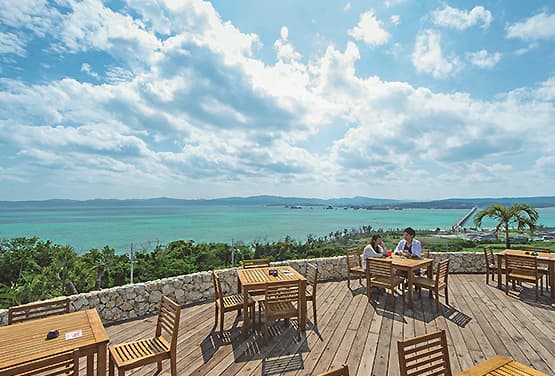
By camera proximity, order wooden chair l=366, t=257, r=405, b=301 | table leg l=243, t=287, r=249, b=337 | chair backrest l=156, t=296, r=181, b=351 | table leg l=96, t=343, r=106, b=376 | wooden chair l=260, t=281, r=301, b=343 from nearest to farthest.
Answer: table leg l=96, t=343, r=106, b=376, chair backrest l=156, t=296, r=181, b=351, wooden chair l=260, t=281, r=301, b=343, table leg l=243, t=287, r=249, b=337, wooden chair l=366, t=257, r=405, b=301

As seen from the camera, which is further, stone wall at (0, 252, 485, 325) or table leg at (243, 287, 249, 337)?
stone wall at (0, 252, 485, 325)

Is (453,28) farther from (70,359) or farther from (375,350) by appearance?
(70,359)

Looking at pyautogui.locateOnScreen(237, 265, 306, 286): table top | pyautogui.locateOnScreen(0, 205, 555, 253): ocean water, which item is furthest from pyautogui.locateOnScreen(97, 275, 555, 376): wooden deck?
pyautogui.locateOnScreen(0, 205, 555, 253): ocean water

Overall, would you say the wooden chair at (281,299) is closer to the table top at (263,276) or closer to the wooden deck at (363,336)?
the table top at (263,276)

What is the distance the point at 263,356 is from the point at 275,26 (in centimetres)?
742

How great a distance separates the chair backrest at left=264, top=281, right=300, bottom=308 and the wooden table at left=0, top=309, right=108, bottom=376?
1896mm

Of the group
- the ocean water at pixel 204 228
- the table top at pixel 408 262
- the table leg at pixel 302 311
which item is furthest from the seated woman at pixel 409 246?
the ocean water at pixel 204 228

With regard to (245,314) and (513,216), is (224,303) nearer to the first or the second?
(245,314)

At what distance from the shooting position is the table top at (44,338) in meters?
1.96

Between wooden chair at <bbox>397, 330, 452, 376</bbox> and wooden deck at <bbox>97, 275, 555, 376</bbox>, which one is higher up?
wooden chair at <bbox>397, 330, 452, 376</bbox>

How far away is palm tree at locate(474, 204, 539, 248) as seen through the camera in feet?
24.8

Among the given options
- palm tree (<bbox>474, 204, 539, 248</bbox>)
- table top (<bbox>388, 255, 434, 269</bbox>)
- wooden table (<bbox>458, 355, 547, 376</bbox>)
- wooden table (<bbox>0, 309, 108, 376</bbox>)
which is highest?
palm tree (<bbox>474, 204, 539, 248</bbox>)

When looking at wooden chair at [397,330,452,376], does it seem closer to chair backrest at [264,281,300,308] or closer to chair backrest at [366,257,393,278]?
chair backrest at [264,281,300,308]

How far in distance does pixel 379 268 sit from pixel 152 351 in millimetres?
3979
